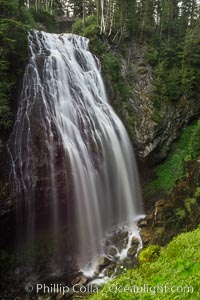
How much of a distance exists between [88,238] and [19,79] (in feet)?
28.9

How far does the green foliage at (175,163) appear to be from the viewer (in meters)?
17.4

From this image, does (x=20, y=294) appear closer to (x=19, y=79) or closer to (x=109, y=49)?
(x=19, y=79)

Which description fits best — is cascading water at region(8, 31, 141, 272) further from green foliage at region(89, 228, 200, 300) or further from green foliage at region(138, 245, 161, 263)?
green foliage at region(89, 228, 200, 300)

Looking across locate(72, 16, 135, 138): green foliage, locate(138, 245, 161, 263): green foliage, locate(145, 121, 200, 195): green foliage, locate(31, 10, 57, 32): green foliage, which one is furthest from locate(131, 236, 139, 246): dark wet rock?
locate(31, 10, 57, 32): green foliage

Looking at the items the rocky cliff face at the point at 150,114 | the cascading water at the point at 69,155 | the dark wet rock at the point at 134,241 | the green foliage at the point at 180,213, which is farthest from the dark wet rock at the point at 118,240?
the rocky cliff face at the point at 150,114

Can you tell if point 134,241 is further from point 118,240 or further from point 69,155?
point 69,155

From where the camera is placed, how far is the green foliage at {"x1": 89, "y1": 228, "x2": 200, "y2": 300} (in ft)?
17.7

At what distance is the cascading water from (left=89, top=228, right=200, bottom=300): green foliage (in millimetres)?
6312

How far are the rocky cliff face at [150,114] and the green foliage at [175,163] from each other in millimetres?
484

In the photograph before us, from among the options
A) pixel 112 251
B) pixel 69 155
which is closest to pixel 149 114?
pixel 69 155

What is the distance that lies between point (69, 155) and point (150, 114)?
8800 mm

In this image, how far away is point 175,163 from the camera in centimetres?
2006

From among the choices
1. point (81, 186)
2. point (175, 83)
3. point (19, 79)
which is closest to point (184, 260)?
point (81, 186)

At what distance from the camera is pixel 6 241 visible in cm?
1321
